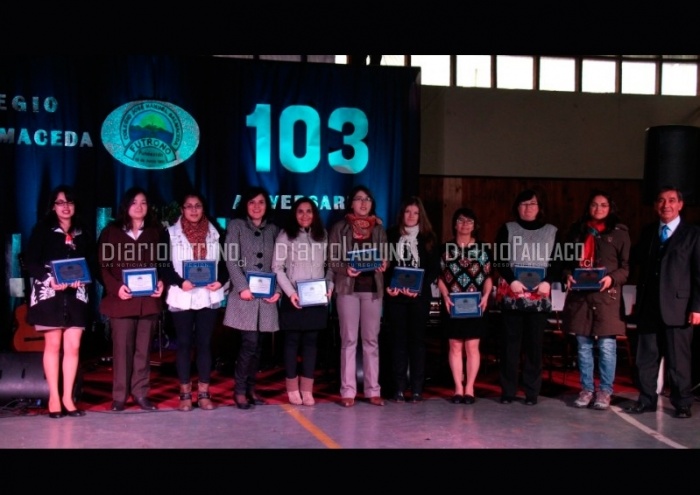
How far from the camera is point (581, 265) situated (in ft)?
19.2

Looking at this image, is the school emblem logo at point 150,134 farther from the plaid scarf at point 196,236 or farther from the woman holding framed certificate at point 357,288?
the woman holding framed certificate at point 357,288

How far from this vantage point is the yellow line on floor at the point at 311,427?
15.7ft

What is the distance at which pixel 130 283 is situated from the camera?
17.7 ft

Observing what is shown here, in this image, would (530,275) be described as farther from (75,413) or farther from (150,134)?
(150,134)

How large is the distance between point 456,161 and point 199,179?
3.15m

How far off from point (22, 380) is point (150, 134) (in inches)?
124

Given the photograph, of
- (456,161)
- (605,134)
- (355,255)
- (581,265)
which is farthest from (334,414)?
(605,134)

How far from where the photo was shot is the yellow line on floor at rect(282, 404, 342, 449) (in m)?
4.78

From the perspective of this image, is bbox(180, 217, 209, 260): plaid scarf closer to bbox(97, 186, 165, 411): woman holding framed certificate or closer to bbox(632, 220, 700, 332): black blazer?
bbox(97, 186, 165, 411): woman holding framed certificate

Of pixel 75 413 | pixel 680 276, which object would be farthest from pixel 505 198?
pixel 75 413

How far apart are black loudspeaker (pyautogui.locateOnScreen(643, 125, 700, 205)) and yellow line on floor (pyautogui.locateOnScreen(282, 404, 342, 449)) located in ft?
14.1
